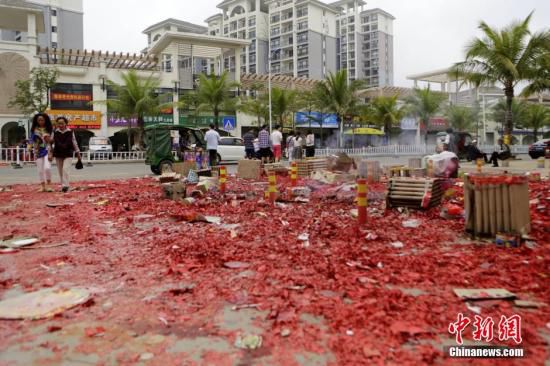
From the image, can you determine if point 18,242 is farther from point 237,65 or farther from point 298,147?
point 237,65

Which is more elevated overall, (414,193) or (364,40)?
(364,40)

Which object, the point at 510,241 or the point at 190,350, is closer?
the point at 190,350

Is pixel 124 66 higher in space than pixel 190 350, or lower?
higher

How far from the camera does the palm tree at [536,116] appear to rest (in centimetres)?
4981

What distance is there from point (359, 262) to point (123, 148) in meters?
32.1

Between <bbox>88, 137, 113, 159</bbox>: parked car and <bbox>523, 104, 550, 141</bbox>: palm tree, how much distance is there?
4416 centimetres

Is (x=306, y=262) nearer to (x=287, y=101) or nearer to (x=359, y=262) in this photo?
(x=359, y=262)

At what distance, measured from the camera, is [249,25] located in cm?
8831

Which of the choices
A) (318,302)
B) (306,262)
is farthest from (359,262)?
(318,302)

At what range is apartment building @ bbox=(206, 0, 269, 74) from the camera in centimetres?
8775

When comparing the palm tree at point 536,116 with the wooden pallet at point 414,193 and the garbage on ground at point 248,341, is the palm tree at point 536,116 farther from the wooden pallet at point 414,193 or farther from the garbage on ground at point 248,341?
the garbage on ground at point 248,341

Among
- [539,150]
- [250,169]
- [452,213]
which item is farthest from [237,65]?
[452,213]

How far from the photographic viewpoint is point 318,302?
3.15 meters

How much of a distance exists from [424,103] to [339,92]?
11410 mm
